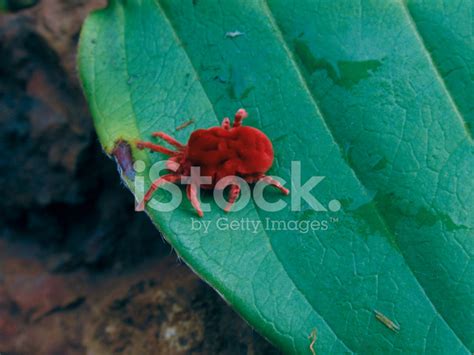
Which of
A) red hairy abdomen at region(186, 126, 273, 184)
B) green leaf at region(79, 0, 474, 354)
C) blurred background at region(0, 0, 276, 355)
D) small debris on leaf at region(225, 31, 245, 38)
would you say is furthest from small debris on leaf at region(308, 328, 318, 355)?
small debris on leaf at region(225, 31, 245, 38)

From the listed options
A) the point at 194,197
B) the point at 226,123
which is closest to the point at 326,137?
the point at 226,123

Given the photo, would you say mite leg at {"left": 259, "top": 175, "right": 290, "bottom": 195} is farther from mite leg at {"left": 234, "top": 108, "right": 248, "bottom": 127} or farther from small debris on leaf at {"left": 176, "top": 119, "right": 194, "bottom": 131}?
small debris on leaf at {"left": 176, "top": 119, "right": 194, "bottom": 131}

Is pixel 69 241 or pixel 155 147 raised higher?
pixel 155 147

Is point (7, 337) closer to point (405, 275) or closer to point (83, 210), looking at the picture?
point (83, 210)

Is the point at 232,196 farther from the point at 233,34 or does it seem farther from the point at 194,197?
the point at 233,34

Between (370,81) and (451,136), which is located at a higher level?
(370,81)

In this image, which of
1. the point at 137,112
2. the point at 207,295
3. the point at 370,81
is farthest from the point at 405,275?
the point at 137,112

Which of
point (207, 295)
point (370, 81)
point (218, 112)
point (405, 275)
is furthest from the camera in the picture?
point (207, 295)
